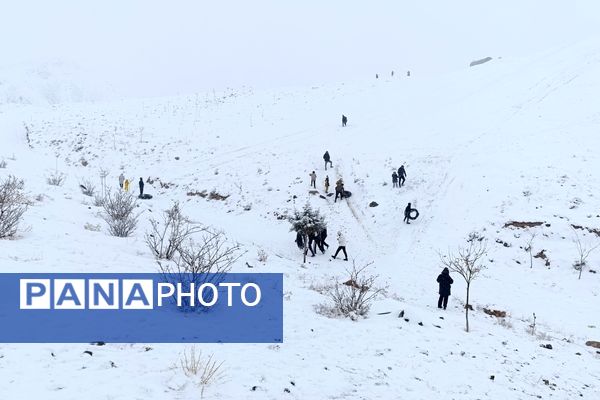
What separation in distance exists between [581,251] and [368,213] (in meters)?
10.5

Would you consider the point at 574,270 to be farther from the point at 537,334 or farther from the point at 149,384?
the point at 149,384

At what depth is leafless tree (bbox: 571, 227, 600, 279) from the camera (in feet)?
56.0

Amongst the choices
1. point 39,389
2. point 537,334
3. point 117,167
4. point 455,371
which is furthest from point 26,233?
point 117,167

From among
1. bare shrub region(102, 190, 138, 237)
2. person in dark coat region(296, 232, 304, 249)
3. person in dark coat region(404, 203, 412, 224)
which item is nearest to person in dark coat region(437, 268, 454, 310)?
person in dark coat region(296, 232, 304, 249)

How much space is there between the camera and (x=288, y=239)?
23.3 m

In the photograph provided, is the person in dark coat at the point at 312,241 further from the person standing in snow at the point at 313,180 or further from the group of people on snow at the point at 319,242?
the person standing in snow at the point at 313,180

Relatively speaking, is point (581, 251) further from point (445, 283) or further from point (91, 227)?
point (91, 227)

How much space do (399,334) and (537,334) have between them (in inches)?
194

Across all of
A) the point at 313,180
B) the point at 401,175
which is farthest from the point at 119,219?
the point at 401,175

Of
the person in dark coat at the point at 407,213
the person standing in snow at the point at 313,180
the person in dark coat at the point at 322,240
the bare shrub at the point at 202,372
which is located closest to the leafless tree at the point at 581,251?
the person in dark coat at the point at 407,213

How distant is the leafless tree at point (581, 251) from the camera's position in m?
17.1

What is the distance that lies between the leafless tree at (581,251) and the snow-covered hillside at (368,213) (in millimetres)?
298

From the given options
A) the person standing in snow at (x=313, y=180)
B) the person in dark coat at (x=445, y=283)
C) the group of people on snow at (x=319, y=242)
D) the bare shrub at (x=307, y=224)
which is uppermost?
the person standing in snow at (x=313, y=180)

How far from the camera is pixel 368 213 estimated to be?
25.0 metres
